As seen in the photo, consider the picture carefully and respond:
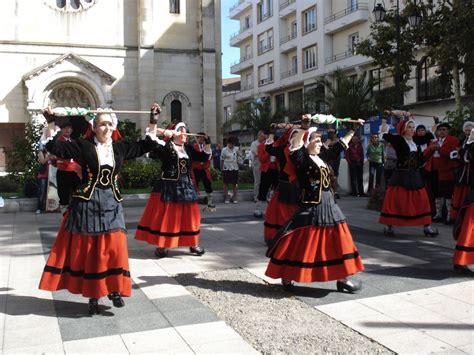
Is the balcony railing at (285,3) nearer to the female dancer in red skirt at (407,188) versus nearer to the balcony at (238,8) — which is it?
the balcony at (238,8)

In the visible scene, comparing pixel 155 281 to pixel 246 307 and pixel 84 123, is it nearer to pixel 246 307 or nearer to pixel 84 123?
pixel 246 307

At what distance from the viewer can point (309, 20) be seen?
→ 138ft

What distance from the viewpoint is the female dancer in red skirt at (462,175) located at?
7.49m

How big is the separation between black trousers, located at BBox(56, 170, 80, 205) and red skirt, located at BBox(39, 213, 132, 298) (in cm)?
55

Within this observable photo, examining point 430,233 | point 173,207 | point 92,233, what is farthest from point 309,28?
point 92,233

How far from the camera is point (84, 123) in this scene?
5.33m

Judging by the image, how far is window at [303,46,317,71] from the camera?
41594 mm

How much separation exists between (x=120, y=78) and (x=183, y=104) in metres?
3.52

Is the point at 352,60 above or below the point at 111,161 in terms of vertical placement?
above

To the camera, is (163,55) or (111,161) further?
(163,55)

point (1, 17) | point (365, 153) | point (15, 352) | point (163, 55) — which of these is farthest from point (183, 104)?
point (15, 352)

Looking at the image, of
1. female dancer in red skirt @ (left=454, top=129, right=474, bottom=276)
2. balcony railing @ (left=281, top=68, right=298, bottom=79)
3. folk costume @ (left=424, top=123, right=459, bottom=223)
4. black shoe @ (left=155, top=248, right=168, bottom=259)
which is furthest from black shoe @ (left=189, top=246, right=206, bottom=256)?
balcony railing @ (left=281, top=68, right=298, bottom=79)

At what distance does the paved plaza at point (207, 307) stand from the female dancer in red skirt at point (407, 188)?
0.43 metres

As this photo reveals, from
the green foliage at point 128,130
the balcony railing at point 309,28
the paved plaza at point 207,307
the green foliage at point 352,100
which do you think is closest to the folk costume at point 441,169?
the paved plaza at point 207,307
